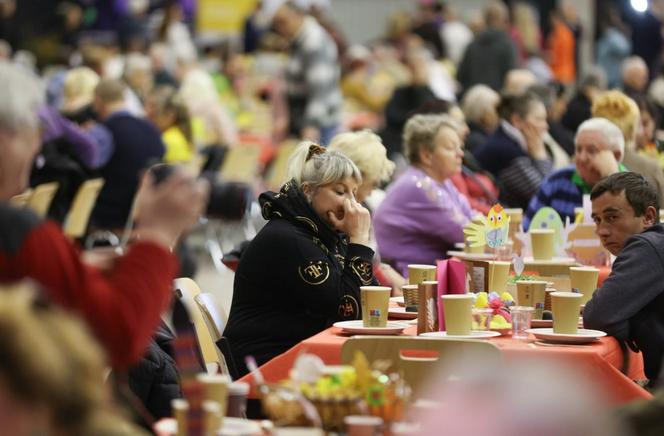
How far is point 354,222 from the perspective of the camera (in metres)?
4.52

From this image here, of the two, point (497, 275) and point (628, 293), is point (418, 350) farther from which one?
point (497, 275)

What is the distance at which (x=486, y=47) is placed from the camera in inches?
518

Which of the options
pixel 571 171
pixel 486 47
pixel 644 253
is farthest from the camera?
pixel 486 47

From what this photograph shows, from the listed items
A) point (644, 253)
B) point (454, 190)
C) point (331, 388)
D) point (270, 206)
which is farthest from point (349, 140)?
point (331, 388)

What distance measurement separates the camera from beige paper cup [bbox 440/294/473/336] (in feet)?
12.7

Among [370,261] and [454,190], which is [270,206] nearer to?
[370,261]

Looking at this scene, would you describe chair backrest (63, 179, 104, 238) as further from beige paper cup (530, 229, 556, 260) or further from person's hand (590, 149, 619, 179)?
beige paper cup (530, 229, 556, 260)

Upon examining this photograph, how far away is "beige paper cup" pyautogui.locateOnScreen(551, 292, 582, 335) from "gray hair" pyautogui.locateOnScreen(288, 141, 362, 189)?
983 mm

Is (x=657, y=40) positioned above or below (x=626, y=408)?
above

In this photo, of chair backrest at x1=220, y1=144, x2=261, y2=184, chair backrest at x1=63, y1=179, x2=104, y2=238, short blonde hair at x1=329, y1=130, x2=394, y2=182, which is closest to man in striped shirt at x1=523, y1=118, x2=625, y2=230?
short blonde hair at x1=329, y1=130, x2=394, y2=182

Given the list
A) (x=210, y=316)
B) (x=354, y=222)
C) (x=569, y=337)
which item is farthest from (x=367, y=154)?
(x=569, y=337)

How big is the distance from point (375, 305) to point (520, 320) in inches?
17.0

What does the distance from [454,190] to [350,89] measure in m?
9.62

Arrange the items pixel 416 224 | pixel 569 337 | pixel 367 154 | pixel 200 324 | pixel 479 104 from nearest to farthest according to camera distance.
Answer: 1. pixel 569 337
2. pixel 200 324
3. pixel 367 154
4. pixel 416 224
5. pixel 479 104
